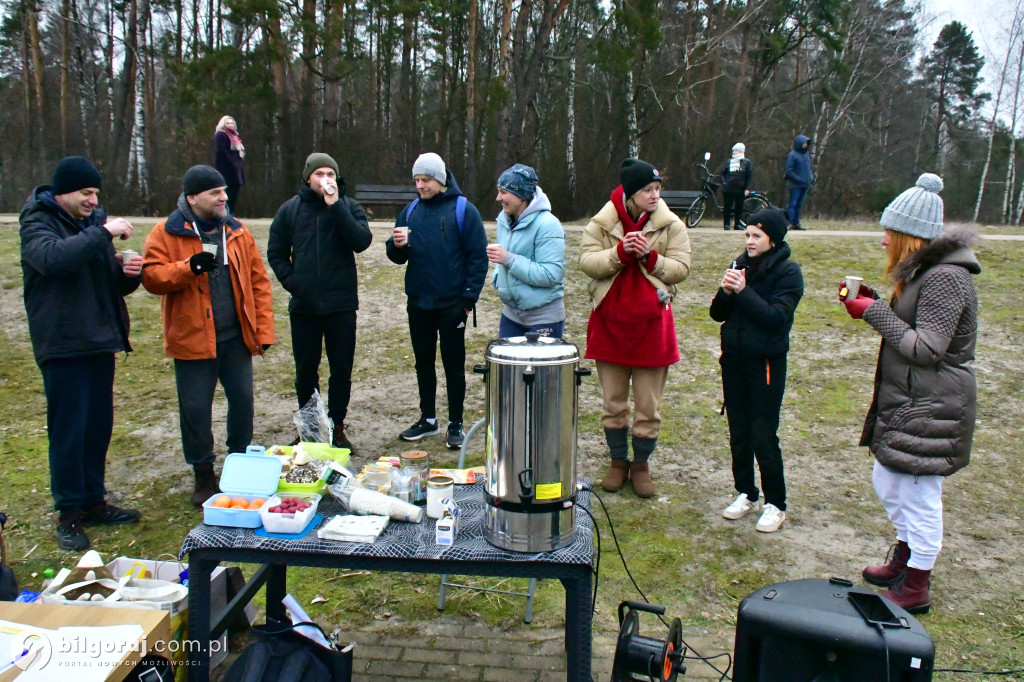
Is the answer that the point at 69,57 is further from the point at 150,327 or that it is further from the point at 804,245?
the point at 804,245

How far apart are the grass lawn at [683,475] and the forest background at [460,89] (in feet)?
35.5

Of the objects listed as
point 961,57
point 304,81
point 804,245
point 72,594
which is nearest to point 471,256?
point 72,594

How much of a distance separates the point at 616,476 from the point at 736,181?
9036mm

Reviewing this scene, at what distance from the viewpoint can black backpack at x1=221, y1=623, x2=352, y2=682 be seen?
222cm

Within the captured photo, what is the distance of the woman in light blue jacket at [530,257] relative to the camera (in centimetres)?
427

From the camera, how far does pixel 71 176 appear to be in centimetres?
343

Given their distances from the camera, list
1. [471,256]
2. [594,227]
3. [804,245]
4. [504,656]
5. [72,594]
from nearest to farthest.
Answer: [72,594] < [504,656] < [594,227] < [471,256] < [804,245]

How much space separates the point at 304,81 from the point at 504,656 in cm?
1951

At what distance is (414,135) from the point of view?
74.0ft

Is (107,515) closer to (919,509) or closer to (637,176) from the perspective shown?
(637,176)

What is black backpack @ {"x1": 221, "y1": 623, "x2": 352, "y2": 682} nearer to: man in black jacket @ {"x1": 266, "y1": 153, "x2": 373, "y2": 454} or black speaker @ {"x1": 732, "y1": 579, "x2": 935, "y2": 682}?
black speaker @ {"x1": 732, "y1": 579, "x2": 935, "y2": 682}

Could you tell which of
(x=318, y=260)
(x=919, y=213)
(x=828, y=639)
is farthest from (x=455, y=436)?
(x=828, y=639)

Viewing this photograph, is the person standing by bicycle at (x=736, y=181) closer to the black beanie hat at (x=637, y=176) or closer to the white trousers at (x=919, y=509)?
the black beanie hat at (x=637, y=176)

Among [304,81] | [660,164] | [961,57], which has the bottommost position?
[660,164]
